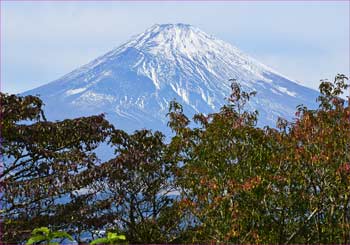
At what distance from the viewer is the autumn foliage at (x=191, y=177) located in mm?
10133

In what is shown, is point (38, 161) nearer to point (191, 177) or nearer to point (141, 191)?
point (141, 191)

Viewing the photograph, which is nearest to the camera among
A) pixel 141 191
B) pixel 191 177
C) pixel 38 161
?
pixel 191 177

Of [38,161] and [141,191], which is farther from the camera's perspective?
[141,191]

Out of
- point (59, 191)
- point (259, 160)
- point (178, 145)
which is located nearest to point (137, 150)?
point (178, 145)

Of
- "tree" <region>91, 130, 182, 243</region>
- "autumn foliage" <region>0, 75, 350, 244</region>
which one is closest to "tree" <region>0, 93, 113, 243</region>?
"autumn foliage" <region>0, 75, 350, 244</region>

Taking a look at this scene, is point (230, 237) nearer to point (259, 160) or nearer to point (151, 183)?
point (259, 160)

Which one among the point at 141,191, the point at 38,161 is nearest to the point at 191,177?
the point at 141,191

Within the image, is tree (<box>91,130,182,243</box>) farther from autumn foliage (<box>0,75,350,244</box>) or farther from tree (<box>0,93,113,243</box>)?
tree (<box>0,93,113,243</box>)

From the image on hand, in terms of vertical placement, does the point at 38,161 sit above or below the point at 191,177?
above

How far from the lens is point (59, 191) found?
456 inches

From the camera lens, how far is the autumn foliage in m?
10.1

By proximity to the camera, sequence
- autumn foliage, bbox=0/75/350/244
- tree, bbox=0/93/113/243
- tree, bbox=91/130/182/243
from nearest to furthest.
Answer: autumn foliage, bbox=0/75/350/244 → tree, bbox=0/93/113/243 → tree, bbox=91/130/182/243

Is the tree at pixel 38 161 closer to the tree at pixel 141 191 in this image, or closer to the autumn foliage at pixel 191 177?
the autumn foliage at pixel 191 177

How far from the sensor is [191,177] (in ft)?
35.9
